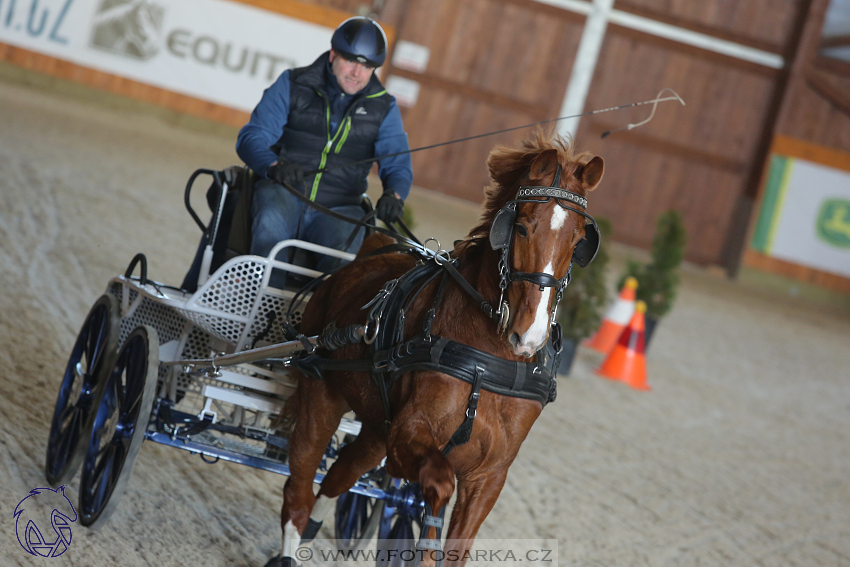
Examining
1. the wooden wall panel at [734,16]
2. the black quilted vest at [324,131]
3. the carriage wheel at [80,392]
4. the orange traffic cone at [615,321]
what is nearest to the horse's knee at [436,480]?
the carriage wheel at [80,392]

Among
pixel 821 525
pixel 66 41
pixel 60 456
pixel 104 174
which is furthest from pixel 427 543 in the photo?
pixel 66 41

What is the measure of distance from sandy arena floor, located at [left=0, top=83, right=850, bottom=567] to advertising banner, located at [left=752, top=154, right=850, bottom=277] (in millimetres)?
3360

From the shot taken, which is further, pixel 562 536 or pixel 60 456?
pixel 562 536

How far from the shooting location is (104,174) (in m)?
9.17

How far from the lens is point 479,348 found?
2.29 m

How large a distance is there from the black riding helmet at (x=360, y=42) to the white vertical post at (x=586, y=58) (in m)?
11.9

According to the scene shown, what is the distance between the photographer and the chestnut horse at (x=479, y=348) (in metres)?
2.12

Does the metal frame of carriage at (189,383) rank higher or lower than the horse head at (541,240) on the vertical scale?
lower

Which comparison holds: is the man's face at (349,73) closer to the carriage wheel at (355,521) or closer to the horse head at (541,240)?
the horse head at (541,240)

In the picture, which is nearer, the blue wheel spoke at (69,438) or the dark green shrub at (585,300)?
the blue wheel spoke at (69,438)

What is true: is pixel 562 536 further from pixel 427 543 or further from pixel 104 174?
pixel 104 174

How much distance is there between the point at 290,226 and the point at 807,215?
12.8 metres

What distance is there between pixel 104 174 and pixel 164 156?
224 centimetres

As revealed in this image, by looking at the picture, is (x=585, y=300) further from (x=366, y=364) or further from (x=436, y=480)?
(x=436, y=480)
